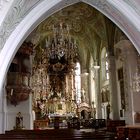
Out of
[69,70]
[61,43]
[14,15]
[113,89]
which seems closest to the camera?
[14,15]

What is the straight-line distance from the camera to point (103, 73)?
65.2 ft

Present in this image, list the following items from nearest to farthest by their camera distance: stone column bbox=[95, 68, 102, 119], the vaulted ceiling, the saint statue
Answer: the saint statue < the vaulted ceiling < stone column bbox=[95, 68, 102, 119]

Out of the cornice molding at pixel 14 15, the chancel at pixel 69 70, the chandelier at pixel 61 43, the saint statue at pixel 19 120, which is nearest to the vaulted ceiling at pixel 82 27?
the chancel at pixel 69 70

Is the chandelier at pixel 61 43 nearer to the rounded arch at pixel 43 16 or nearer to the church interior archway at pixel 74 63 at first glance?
the church interior archway at pixel 74 63

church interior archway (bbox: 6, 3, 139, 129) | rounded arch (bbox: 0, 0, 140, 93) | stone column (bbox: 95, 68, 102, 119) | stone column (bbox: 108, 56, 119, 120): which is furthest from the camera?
stone column (bbox: 95, 68, 102, 119)

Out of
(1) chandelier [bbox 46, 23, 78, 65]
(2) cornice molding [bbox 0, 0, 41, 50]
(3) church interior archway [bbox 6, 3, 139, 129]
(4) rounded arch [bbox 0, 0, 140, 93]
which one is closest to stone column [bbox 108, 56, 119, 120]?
(3) church interior archway [bbox 6, 3, 139, 129]

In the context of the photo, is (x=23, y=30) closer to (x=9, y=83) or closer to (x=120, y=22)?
(x=120, y=22)

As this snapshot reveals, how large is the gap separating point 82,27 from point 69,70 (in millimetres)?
3781

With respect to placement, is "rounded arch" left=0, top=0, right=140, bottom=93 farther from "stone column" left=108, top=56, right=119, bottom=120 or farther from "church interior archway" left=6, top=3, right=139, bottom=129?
"stone column" left=108, top=56, right=119, bottom=120

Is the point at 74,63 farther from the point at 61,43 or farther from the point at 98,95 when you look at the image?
the point at 61,43

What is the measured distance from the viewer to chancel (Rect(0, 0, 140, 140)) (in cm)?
722

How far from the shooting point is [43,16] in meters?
7.64

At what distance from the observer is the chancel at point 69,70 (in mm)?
7219

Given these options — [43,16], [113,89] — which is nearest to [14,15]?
[43,16]
